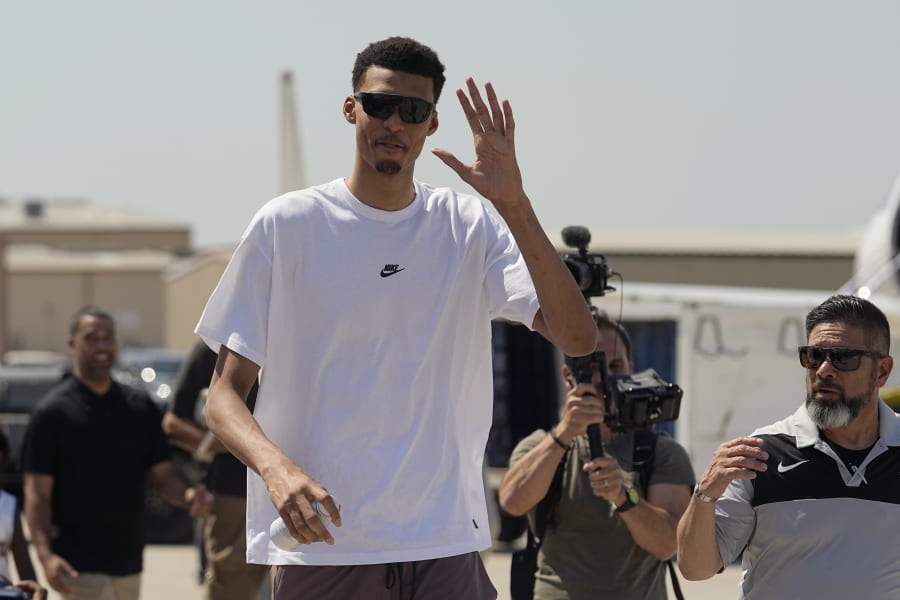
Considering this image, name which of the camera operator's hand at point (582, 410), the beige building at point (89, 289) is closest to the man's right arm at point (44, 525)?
the camera operator's hand at point (582, 410)

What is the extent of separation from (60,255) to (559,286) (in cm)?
6243

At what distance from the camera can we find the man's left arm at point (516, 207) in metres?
3.42

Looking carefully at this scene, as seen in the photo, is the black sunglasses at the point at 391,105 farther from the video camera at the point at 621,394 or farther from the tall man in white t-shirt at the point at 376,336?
the video camera at the point at 621,394

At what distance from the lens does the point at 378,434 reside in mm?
3449

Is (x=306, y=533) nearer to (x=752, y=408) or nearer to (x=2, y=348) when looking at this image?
(x=752, y=408)

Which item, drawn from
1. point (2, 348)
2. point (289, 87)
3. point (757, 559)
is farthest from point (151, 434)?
point (2, 348)

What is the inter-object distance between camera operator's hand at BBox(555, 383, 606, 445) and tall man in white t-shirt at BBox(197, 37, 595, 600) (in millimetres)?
1456

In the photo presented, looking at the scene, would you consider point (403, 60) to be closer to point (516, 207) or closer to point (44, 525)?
point (516, 207)

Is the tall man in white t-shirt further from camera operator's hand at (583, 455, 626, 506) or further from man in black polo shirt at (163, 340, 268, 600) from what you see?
man in black polo shirt at (163, 340, 268, 600)

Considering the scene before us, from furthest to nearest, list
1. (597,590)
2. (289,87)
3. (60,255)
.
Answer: (60,255), (289,87), (597,590)

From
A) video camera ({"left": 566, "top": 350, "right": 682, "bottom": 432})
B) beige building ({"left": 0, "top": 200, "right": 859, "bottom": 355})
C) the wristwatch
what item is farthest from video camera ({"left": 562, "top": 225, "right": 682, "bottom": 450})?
beige building ({"left": 0, "top": 200, "right": 859, "bottom": 355})

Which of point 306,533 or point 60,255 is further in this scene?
point 60,255

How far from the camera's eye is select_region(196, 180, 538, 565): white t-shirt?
11.3ft

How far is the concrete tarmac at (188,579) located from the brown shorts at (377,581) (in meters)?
6.19
